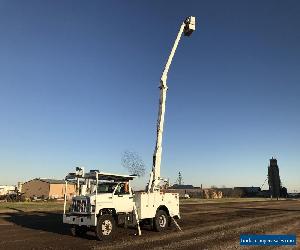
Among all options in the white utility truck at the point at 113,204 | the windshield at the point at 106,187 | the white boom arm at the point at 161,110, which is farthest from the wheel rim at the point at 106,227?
the white boom arm at the point at 161,110

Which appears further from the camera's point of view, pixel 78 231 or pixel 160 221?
pixel 160 221

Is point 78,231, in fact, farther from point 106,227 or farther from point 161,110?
point 161,110

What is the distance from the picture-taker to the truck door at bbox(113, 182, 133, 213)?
1576cm

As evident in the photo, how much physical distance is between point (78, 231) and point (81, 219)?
190 centimetres

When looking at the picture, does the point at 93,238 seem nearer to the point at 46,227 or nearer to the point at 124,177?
the point at 124,177

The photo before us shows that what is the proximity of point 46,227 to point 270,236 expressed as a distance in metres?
11.4

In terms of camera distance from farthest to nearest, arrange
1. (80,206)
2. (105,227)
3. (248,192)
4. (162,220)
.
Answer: (248,192) → (162,220) → (80,206) → (105,227)

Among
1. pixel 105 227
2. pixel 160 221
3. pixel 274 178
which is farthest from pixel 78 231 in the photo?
pixel 274 178

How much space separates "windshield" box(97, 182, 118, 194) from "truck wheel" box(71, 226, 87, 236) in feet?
6.83

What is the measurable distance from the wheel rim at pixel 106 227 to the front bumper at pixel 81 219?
0.54 m

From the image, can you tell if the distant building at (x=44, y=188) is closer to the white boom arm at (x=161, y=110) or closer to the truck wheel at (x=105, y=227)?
the white boom arm at (x=161, y=110)

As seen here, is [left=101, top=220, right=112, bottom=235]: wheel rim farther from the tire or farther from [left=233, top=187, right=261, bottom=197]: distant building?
[left=233, top=187, right=261, bottom=197]: distant building

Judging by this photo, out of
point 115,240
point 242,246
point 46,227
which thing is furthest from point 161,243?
point 46,227

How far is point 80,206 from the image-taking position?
15328mm
